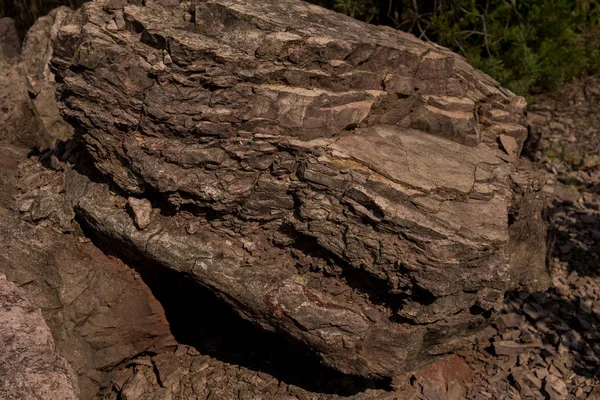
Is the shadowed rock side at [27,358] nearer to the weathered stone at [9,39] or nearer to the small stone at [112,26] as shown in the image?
the small stone at [112,26]

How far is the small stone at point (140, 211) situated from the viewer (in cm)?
420

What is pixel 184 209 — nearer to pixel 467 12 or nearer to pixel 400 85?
pixel 400 85

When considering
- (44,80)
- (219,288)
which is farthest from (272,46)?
(44,80)

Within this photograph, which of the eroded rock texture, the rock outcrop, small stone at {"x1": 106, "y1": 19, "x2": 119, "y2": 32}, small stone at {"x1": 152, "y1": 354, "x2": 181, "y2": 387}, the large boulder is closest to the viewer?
the eroded rock texture

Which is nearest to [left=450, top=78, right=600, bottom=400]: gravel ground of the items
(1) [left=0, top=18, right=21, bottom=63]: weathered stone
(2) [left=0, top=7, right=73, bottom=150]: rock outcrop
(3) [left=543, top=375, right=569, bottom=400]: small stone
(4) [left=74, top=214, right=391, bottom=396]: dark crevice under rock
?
(3) [left=543, top=375, right=569, bottom=400]: small stone

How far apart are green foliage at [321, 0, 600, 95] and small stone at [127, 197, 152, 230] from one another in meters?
4.58

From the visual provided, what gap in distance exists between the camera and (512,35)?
796 centimetres

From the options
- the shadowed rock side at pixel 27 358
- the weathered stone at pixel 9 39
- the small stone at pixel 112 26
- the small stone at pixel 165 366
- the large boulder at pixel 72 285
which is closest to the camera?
the shadowed rock side at pixel 27 358

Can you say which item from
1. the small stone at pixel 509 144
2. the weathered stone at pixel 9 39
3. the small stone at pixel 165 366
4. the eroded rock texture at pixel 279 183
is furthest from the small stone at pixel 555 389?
the weathered stone at pixel 9 39

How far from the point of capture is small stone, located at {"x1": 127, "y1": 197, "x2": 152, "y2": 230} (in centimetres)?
420

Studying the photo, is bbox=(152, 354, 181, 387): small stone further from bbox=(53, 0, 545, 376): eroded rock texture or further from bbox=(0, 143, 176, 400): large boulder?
bbox=(53, 0, 545, 376): eroded rock texture

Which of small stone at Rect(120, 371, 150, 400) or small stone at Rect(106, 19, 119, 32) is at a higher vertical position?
small stone at Rect(106, 19, 119, 32)

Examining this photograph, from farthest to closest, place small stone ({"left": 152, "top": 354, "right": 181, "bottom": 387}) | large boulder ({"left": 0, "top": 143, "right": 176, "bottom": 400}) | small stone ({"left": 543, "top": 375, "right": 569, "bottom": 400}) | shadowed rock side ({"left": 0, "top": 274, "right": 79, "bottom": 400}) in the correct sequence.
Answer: small stone ({"left": 543, "top": 375, "right": 569, "bottom": 400}) → small stone ({"left": 152, "top": 354, "right": 181, "bottom": 387}) → large boulder ({"left": 0, "top": 143, "right": 176, "bottom": 400}) → shadowed rock side ({"left": 0, "top": 274, "right": 79, "bottom": 400})

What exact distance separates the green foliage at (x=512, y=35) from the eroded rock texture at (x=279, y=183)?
3944 mm
